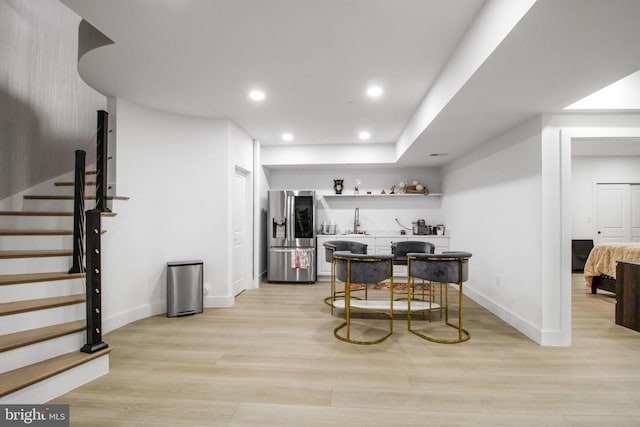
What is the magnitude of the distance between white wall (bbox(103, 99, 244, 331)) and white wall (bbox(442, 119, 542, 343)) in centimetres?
374

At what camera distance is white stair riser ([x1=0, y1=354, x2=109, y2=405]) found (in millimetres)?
1913

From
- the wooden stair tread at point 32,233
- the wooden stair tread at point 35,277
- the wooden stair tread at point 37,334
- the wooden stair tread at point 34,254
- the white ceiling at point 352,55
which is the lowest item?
the wooden stair tread at point 37,334

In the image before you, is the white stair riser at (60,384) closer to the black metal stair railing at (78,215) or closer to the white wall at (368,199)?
the black metal stair railing at (78,215)

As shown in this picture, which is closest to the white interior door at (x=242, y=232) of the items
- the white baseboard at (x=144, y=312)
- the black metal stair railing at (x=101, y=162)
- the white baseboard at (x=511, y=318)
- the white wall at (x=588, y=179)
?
the white baseboard at (x=144, y=312)

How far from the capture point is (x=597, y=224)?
22.6ft

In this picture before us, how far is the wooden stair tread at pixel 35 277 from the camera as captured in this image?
229 cm

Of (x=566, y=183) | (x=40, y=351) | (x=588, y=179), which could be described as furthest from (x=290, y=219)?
(x=588, y=179)

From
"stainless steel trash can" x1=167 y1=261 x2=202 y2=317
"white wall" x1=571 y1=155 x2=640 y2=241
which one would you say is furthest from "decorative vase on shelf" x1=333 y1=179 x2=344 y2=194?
"white wall" x1=571 y1=155 x2=640 y2=241

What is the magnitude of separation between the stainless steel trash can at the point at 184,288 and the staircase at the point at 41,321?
3.93 feet

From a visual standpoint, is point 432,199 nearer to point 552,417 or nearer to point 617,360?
point 617,360

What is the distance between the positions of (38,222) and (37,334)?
1.63 metres

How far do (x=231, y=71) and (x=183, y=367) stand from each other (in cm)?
279

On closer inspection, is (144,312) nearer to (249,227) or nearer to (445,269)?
(249,227)

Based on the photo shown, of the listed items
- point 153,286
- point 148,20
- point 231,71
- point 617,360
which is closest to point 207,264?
point 153,286
